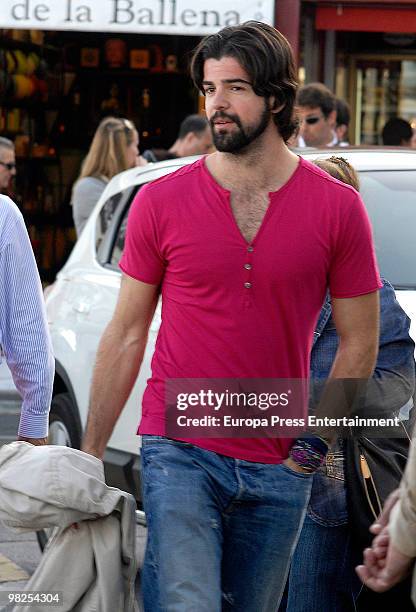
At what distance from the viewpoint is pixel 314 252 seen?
151 inches

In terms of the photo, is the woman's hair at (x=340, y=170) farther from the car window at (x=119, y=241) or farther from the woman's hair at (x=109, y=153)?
the woman's hair at (x=109, y=153)

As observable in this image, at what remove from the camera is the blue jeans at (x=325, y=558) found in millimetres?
4215

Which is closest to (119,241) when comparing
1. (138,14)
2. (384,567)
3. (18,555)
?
(18,555)

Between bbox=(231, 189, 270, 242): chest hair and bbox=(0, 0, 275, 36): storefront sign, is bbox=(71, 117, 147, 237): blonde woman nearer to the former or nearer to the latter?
bbox=(0, 0, 275, 36): storefront sign

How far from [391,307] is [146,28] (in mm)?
6646

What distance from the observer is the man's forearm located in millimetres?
3893

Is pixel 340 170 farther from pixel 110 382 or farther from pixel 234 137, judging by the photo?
pixel 110 382

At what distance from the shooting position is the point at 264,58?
3.96 metres

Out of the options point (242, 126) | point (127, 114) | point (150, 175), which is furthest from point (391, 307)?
point (127, 114)

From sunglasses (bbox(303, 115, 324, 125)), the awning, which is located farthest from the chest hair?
the awning

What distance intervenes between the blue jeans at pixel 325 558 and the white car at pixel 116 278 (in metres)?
1.14

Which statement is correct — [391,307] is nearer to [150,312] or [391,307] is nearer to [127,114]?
[150,312]

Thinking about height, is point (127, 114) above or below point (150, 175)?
below

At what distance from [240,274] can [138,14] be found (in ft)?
23.3
